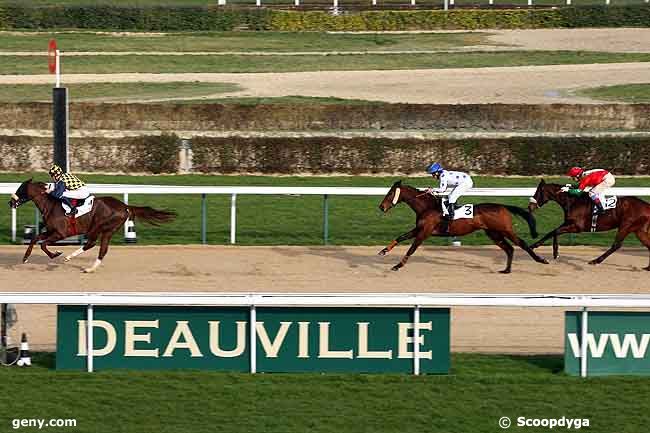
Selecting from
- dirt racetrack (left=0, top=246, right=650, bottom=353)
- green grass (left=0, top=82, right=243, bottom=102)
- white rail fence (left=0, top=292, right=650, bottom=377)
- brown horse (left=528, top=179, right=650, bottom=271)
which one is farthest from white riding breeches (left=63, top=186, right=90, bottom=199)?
green grass (left=0, top=82, right=243, bottom=102)

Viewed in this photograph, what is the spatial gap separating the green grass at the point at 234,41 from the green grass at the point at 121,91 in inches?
201

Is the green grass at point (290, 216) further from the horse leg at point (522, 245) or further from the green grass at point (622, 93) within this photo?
the green grass at point (622, 93)

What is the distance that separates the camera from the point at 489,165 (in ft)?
64.1

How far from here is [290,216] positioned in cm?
1675

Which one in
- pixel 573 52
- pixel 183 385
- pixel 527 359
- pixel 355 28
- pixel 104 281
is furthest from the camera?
pixel 355 28

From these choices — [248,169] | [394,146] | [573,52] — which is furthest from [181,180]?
[573,52]

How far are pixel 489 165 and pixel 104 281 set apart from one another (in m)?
7.84

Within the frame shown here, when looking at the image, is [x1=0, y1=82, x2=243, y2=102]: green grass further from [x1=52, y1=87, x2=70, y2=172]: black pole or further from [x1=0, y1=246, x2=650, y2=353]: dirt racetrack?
[x1=0, y1=246, x2=650, y2=353]: dirt racetrack

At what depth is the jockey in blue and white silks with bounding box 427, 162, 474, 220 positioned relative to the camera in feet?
45.1

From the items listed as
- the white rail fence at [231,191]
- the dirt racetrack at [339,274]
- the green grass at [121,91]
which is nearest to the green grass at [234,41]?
the green grass at [121,91]

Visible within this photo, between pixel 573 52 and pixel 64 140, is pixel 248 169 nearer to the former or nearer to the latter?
pixel 64 140

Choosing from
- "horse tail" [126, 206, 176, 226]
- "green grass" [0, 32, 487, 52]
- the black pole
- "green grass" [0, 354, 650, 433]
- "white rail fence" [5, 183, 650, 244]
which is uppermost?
"green grass" [0, 32, 487, 52]

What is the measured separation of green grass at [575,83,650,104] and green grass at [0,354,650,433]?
17.8 metres

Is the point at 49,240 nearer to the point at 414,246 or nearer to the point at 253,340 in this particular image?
the point at 414,246
